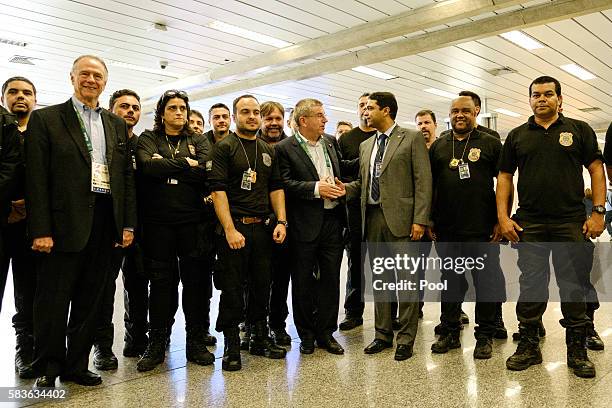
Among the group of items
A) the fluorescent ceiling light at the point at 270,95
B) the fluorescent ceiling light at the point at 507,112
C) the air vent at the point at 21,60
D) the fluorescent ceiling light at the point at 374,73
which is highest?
the air vent at the point at 21,60

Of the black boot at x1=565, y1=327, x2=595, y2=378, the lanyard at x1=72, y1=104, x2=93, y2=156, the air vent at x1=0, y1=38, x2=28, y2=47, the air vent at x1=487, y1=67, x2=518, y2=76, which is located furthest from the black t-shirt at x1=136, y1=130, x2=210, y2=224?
the air vent at x1=487, y1=67, x2=518, y2=76

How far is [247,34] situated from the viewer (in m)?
7.29

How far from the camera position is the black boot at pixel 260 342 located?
3289 millimetres

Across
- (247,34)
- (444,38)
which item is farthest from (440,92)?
(247,34)

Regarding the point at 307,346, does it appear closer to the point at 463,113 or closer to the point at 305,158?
the point at 305,158

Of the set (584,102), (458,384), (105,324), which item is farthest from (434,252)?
(584,102)

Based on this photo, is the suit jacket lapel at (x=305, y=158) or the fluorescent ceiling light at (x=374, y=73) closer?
the suit jacket lapel at (x=305, y=158)

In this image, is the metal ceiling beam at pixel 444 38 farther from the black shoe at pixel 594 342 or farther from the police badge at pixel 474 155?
the black shoe at pixel 594 342

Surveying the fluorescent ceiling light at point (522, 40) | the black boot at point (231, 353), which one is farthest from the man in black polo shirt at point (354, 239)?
the fluorescent ceiling light at point (522, 40)

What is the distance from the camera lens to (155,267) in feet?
9.93

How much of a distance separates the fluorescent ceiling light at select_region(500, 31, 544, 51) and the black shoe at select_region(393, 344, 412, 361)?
5667mm

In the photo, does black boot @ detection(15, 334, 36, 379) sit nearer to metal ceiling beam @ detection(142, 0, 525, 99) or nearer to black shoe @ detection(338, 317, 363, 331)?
black shoe @ detection(338, 317, 363, 331)

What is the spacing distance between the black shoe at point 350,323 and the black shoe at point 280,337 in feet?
1.76

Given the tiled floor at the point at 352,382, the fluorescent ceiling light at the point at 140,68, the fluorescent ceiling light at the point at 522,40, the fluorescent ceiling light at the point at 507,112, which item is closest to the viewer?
the tiled floor at the point at 352,382
